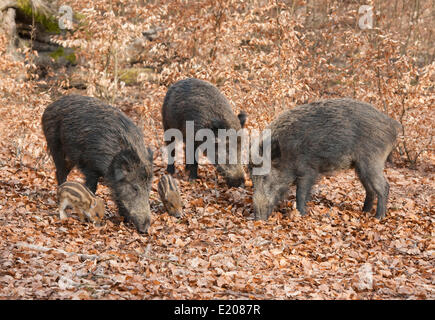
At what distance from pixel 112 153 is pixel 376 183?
3838 mm

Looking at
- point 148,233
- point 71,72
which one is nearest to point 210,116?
point 148,233

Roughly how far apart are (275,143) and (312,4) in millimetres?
10957

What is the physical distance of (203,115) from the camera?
8.39m

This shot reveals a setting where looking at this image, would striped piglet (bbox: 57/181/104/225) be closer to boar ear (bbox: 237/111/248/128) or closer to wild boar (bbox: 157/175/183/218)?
wild boar (bbox: 157/175/183/218)

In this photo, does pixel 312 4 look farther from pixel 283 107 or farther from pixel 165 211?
pixel 165 211

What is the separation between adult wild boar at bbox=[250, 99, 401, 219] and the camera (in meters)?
7.27

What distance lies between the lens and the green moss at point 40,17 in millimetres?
13797

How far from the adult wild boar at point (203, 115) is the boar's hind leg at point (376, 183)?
191cm

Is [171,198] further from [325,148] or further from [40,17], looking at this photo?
[40,17]

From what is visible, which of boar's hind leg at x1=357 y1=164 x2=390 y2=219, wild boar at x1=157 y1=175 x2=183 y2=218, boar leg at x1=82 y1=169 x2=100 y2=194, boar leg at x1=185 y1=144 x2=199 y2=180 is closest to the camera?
boar leg at x1=82 y1=169 x2=100 y2=194

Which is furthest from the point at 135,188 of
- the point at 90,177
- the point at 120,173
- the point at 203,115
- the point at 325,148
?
the point at 325,148

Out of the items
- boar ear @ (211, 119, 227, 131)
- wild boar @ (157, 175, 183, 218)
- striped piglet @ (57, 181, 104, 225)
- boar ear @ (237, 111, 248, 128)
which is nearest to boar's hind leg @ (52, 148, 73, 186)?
striped piglet @ (57, 181, 104, 225)

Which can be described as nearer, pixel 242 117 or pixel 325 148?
pixel 325 148

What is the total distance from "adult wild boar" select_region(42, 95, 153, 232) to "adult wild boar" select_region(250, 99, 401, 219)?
1768 millimetres
